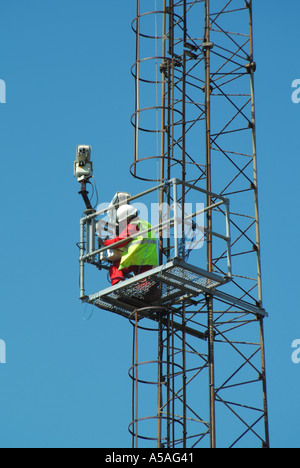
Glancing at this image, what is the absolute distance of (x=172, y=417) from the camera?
140ft

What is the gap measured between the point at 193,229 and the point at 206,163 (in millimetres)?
5104

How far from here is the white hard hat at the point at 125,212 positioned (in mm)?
42719

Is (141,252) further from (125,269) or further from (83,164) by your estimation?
(83,164)

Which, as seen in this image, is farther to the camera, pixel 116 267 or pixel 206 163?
pixel 206 163

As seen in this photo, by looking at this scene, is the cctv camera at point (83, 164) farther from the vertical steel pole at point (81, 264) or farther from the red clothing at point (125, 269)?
the red clothing at point (125, 269)

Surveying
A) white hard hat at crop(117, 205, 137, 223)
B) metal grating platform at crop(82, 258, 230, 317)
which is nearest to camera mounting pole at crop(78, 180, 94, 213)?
white hard hat at crop(117, 205, 137, 223)

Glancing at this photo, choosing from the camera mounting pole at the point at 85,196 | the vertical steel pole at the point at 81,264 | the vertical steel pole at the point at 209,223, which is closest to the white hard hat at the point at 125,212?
the camera mounting pole at the point at 85,196

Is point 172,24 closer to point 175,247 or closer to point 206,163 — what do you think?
point 206,163

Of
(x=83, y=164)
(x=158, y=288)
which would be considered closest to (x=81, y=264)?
(x=158, y=288)

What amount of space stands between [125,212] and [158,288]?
6.74ft

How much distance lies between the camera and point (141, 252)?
42219 mm

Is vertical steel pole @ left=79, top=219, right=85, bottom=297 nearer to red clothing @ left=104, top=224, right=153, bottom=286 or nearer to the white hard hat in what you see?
red clothing @ left=104, top=224, right=153, bottom=286
